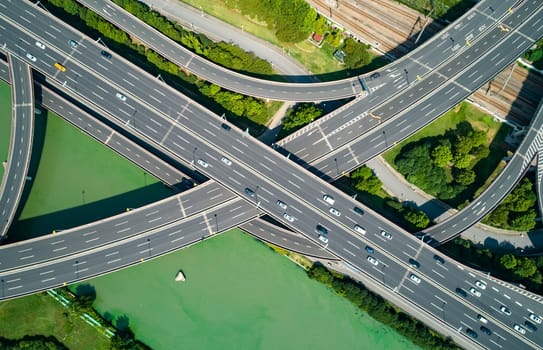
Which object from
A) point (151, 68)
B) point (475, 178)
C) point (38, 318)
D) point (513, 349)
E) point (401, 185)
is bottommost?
point (38, 318)

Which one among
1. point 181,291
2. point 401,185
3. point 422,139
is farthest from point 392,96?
point 181,291

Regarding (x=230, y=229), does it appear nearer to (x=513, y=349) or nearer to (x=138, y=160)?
(x=138, y=160)

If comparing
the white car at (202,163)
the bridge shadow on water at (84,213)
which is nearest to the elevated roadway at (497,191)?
the white car at (202,163)

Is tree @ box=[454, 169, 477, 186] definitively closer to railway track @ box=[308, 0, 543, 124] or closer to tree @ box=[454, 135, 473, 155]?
tree @ box=[454, 135, 473, 155]

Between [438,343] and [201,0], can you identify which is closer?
[438,343]

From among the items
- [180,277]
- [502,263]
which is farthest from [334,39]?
[180,277]

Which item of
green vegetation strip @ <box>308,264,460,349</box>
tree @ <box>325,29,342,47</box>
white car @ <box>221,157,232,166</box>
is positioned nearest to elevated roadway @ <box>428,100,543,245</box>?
green vegetation strip @ <box>308,264,460,349</box>
